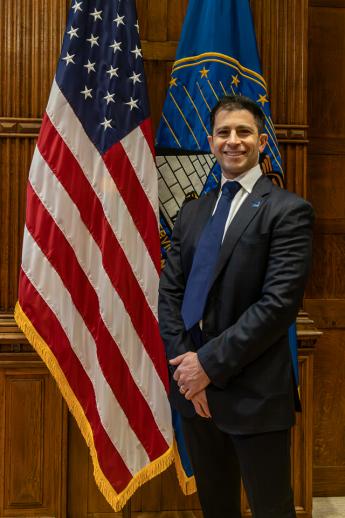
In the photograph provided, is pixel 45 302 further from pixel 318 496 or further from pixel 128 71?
pixel 318 496

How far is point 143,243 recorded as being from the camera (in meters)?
2.43

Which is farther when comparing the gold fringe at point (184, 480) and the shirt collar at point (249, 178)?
the gold fringe at point (184, 480)

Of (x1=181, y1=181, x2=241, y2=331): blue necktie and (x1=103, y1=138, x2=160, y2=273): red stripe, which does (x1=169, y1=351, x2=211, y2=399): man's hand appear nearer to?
(x1=181, y1=181, x2=241, y2=331): blue necktie

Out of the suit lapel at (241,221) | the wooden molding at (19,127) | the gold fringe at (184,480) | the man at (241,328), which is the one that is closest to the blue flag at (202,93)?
the gold fringe at (184,480)

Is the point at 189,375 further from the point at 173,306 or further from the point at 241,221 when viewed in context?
the point at 241,221

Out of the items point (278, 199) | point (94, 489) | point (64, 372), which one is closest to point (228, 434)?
point (278, 199)

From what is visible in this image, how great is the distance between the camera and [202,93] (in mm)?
2498

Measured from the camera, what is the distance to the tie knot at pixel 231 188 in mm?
1805

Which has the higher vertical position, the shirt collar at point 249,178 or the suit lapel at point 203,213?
the shirt collar at point 249,178

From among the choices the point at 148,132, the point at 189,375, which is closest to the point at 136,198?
the point at 148,132

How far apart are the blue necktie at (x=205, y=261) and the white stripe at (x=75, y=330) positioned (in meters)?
0.73

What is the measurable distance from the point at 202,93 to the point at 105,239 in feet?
2.46

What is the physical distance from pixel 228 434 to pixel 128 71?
5.01 ft

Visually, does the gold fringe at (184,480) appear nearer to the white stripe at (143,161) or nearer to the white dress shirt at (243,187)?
the white stripe at (143,161)
